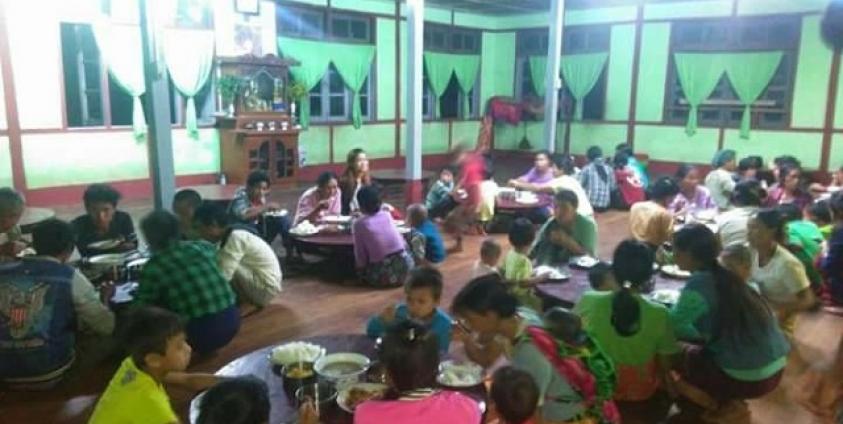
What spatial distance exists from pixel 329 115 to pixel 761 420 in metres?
9.18

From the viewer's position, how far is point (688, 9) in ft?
37.0

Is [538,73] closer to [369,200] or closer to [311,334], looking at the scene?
[369,200]

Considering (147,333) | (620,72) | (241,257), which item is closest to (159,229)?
(241,257)

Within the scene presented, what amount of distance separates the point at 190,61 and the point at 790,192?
7765 mm

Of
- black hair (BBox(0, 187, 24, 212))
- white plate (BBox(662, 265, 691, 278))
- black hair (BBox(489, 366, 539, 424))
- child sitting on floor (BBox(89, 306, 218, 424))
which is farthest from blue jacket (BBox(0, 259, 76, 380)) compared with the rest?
white plate (BBox(662, 265, 691, 278))

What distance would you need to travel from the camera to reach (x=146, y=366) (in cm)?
203

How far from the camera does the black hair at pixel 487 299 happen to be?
228cm

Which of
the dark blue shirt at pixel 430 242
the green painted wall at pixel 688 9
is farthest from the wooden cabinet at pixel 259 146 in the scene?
the green painted wall at pixel 688 9

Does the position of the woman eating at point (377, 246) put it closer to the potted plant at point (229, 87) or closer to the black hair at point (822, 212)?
the black hair at point (822, 212)

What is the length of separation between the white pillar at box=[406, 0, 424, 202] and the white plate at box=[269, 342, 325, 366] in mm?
5010

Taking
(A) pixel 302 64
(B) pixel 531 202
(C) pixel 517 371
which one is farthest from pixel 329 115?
(C) pixel 517 371

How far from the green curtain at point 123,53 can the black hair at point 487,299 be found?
753cm

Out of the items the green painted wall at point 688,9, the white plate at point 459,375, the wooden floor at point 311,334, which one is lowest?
the wooden floor at point 311,334

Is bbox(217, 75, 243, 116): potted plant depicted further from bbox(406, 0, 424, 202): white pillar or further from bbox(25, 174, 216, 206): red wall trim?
bbox(406, 0, 424, 202): white pillar
